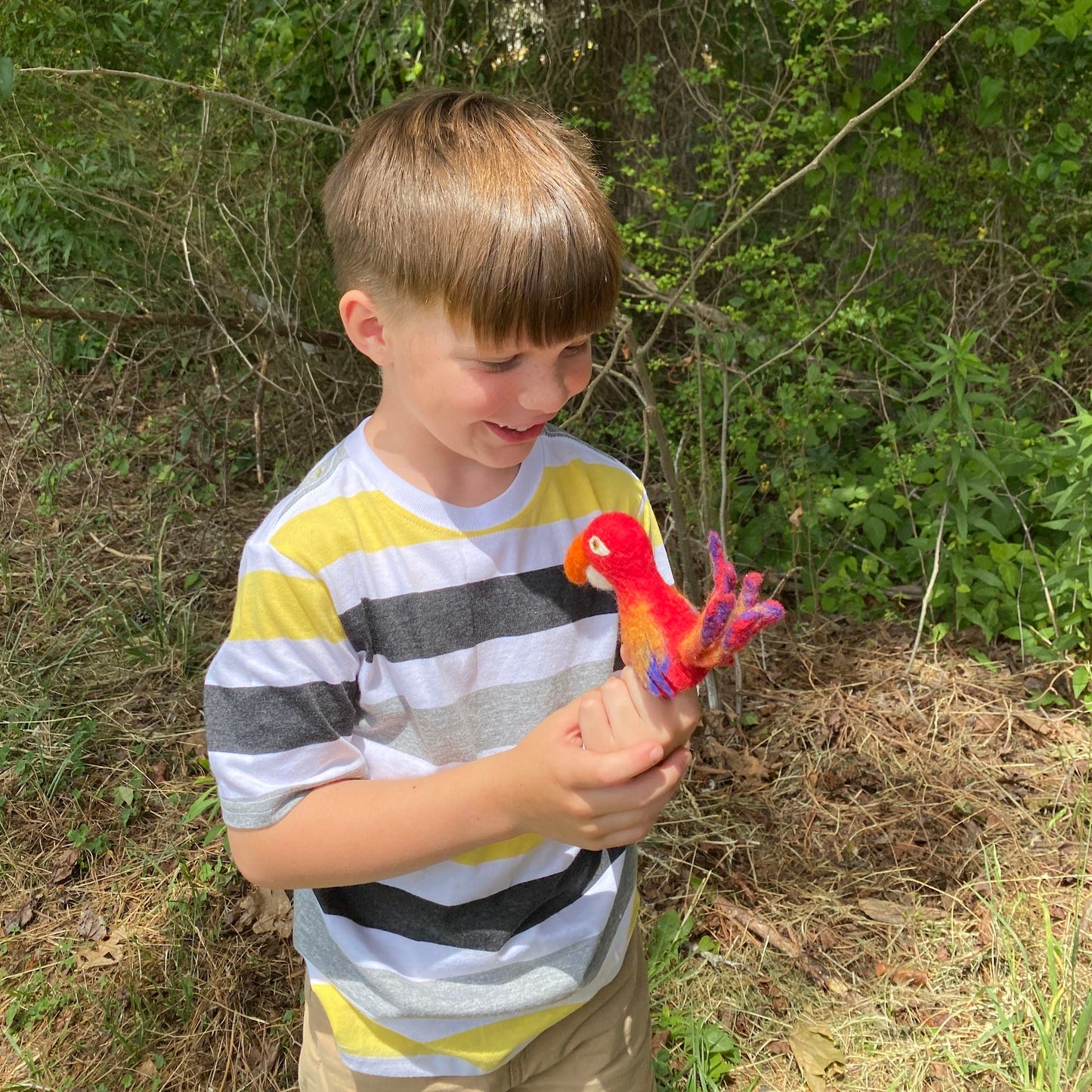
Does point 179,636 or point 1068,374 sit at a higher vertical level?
point 1068,374

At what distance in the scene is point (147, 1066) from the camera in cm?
209

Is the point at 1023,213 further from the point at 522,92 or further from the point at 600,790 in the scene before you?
the point at 600,790

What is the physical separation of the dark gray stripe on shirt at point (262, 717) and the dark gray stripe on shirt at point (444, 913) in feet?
0.95

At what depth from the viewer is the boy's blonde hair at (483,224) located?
39.5 inches

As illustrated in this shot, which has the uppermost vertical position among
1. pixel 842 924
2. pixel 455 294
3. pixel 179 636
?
pixel 455 294

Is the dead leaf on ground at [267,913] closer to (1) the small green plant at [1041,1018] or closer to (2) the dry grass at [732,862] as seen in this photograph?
(2) the dry grass at [732,862]

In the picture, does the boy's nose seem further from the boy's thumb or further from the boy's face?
the boy's thumb

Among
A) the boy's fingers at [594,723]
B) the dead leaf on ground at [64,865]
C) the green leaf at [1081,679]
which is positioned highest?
the boy's fingers at [594,723]

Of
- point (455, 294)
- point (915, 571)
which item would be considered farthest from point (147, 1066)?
point (915, 571)

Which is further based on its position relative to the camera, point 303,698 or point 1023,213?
point 1023,213

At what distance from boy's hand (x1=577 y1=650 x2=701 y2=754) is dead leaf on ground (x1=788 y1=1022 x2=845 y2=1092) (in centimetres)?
162

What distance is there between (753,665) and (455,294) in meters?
2.49

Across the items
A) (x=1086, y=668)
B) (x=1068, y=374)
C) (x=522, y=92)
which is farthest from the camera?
(x=1068, y=374)

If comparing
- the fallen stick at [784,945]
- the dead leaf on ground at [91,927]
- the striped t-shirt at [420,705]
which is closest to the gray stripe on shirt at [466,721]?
the striped t-shirt at [420,705]
